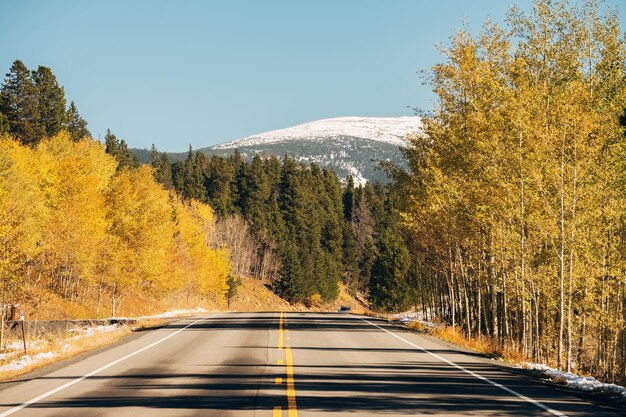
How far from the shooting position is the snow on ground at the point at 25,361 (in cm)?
2130

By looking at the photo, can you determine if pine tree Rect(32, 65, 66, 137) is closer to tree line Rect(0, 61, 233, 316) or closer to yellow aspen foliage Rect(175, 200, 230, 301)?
tree line Rect(0, 61, 233, 316)

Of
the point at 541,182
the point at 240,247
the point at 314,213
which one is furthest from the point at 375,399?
the point at 314,213

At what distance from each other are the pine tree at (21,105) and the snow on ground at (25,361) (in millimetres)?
66385

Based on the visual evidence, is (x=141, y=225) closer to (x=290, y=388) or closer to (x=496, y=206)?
(x=496, y=206)

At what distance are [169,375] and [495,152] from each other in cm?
1782

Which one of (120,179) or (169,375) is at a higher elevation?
(120,179)

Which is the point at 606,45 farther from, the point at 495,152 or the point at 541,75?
the point at 495,152

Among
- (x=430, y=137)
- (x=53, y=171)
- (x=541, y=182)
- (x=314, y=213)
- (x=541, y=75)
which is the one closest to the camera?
(x=541, y=182)

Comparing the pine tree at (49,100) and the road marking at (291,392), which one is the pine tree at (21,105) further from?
the road marking at (291,392)

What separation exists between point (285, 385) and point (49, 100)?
82652 mm

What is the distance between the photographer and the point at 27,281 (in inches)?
2127

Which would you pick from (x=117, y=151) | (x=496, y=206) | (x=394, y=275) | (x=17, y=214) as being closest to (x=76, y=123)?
(x=117, y=151)

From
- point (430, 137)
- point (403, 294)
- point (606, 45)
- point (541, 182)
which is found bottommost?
point (403, 294)

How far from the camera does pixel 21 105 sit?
→ 88.1 metres
